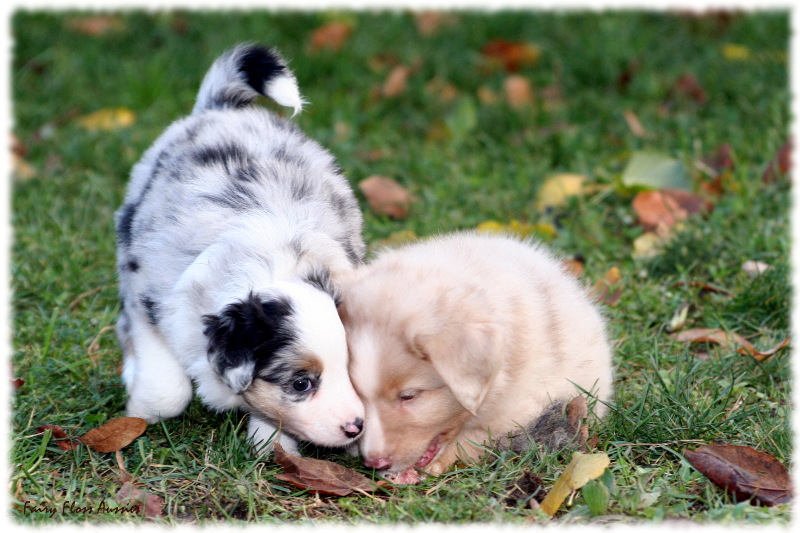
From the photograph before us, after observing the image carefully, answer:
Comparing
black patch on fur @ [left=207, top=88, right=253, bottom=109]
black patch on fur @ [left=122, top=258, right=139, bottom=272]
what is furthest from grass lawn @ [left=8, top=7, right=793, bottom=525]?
black patch on fur @ [left=207, top=88, right=253, bottom=109]

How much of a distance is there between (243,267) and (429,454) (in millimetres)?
924

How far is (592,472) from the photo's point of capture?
124 inches

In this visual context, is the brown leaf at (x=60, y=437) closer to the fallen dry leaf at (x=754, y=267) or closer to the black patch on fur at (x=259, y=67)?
the black patch on fur at (x=259, y=67)

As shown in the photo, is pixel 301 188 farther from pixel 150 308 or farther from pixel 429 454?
pixel 429 454

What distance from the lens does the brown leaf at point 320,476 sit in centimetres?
327

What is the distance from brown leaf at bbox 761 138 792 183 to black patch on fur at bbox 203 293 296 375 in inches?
138

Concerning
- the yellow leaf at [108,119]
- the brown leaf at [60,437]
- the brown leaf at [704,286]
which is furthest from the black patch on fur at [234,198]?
the yellow leaf at [108,119]

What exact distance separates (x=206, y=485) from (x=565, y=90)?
4.69 meters

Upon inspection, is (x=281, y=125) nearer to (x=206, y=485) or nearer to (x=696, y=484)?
(x=206, y=485)

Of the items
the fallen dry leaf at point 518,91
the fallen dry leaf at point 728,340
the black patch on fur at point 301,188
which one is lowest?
the fallen dry leaf at point 728,340

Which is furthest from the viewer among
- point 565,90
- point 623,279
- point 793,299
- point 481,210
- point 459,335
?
point 565,90

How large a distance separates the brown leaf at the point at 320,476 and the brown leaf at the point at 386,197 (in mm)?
2288

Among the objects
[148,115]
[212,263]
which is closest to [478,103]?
[148,115]

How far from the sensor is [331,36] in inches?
307
